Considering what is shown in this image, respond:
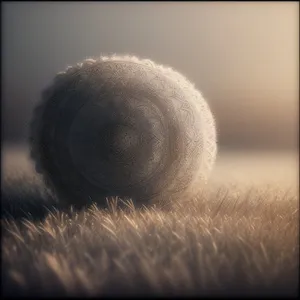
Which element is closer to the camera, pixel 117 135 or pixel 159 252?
pixel 159 252

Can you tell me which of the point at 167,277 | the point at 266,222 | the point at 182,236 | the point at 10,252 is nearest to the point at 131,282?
the point at 167,277

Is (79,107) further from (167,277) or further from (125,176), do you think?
(167,277)

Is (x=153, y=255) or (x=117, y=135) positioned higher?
(x=117, y=135)

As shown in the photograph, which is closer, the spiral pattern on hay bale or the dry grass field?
the dry grass field

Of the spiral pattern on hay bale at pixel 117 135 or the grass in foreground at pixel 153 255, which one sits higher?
the spiral pattern on hay bale at pixel 117 135

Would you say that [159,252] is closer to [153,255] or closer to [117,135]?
[153,255]

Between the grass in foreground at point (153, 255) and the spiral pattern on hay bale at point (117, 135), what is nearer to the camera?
the grass in foreground at point (153, 255)

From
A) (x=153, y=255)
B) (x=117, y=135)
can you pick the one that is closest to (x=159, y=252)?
(x=153, y=255)

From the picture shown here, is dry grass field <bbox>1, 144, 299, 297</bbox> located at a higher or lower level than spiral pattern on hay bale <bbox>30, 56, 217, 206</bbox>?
lower
